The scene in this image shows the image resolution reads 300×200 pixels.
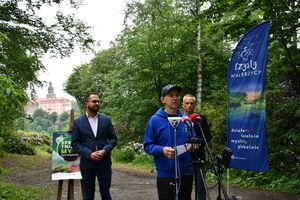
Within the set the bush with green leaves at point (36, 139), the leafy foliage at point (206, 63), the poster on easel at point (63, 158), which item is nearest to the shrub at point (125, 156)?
the leafy foliage at point (206, 63)

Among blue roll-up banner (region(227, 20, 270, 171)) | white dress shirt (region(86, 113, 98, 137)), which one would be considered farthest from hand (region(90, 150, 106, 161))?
blue roll-up banner (region(227, 20, 270, 171))

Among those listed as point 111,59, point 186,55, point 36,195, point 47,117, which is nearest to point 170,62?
point 186,55

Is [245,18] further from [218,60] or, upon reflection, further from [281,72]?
[218,60]

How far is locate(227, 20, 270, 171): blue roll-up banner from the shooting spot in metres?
5.42

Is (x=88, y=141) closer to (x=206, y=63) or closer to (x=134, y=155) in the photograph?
(x=206, y=63)

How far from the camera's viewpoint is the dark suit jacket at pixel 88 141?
445 centimetres

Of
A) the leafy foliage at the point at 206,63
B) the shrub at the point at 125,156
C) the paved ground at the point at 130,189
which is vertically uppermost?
the leafy foliage at the point at 206,63

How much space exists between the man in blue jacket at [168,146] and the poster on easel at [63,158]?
327 cm

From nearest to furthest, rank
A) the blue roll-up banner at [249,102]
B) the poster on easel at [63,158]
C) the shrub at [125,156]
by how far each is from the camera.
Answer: the blue roll-up banner at [249,102]
the poster on easel at [63,158]
the shrub at [125,156]

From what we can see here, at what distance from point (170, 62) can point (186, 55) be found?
843 millimetres

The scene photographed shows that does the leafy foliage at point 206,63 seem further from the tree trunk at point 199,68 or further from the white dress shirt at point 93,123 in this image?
the white dress shirt at point 93,123

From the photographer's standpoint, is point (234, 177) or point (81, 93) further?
point (81, 93)

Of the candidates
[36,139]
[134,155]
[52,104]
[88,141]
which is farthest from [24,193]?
[52,104]

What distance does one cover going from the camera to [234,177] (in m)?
9.45
